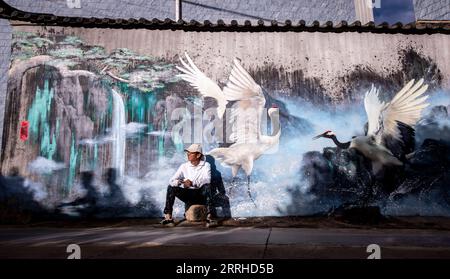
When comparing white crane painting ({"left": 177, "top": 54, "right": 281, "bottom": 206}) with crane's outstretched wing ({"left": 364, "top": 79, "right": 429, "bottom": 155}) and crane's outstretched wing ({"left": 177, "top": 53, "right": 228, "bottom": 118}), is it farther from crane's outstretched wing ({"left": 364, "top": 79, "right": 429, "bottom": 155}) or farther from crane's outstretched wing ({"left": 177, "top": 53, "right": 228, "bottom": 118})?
crane's outstretched wing ({"left": 364, "top": 79, "right": 429, "bottom": 155})

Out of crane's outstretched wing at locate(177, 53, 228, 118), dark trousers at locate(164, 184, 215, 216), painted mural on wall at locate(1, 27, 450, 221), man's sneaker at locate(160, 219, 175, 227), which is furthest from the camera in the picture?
crane's outstretched wing at locate(177, 53, 228, 118)

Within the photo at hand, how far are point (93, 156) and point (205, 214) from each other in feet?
6.57

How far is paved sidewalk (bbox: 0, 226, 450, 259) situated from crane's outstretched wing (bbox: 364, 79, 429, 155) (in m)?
1.74

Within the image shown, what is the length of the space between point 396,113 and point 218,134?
2.92 meters

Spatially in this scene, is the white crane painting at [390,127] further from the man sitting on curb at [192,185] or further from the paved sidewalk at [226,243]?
the man sitting on curb at [192,185]

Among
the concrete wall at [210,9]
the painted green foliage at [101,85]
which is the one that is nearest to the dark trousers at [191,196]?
the painted green foliage at [101,85]

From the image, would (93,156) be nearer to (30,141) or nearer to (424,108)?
(30,141)

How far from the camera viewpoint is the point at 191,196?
566 cm

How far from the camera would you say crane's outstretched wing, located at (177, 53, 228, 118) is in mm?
6137

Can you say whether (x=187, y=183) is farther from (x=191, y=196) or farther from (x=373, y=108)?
(x=373, y=108)

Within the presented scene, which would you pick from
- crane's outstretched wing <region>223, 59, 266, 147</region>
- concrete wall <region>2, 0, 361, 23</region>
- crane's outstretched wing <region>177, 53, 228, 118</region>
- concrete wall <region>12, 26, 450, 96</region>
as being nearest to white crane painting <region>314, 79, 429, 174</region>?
concrete wall <region>12, 26, 450, 96</region>

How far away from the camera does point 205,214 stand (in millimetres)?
5582

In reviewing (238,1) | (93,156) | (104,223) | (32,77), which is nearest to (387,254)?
(104,223)
